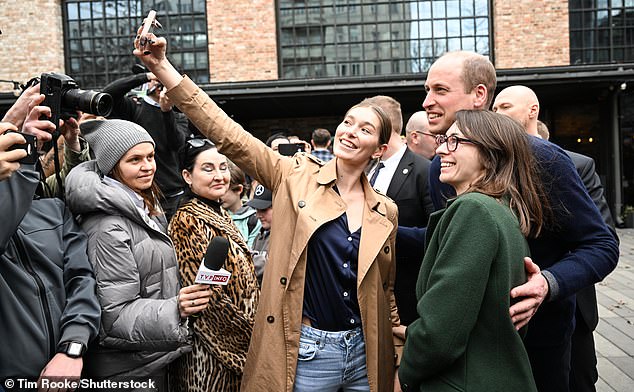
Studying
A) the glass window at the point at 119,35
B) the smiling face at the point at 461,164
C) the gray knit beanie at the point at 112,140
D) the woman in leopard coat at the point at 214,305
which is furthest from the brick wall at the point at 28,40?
the smiling face at the point at 461,164

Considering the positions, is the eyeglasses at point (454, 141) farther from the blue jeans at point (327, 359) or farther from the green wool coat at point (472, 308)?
the blue jeans at point (327, 359)

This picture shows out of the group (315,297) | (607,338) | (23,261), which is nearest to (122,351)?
(23,261)

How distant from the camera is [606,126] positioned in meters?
14.9

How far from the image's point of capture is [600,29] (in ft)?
48.0

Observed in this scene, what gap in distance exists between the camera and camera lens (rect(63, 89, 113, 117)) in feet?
7.82

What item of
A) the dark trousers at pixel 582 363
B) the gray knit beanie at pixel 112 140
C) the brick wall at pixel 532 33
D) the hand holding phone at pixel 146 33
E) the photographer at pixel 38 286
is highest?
the brick wall at pixel 532 33

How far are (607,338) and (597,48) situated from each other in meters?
11.7

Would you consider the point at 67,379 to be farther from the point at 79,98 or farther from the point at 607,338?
the point at 607,338

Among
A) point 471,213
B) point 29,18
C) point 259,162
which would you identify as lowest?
point 471,213

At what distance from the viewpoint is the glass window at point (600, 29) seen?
14578 mm

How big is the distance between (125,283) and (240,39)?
1310 centimetres

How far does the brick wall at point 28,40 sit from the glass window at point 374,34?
22.0ft

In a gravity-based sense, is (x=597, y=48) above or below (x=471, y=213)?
above

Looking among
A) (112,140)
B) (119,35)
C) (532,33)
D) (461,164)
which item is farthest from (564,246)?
(119,35)
